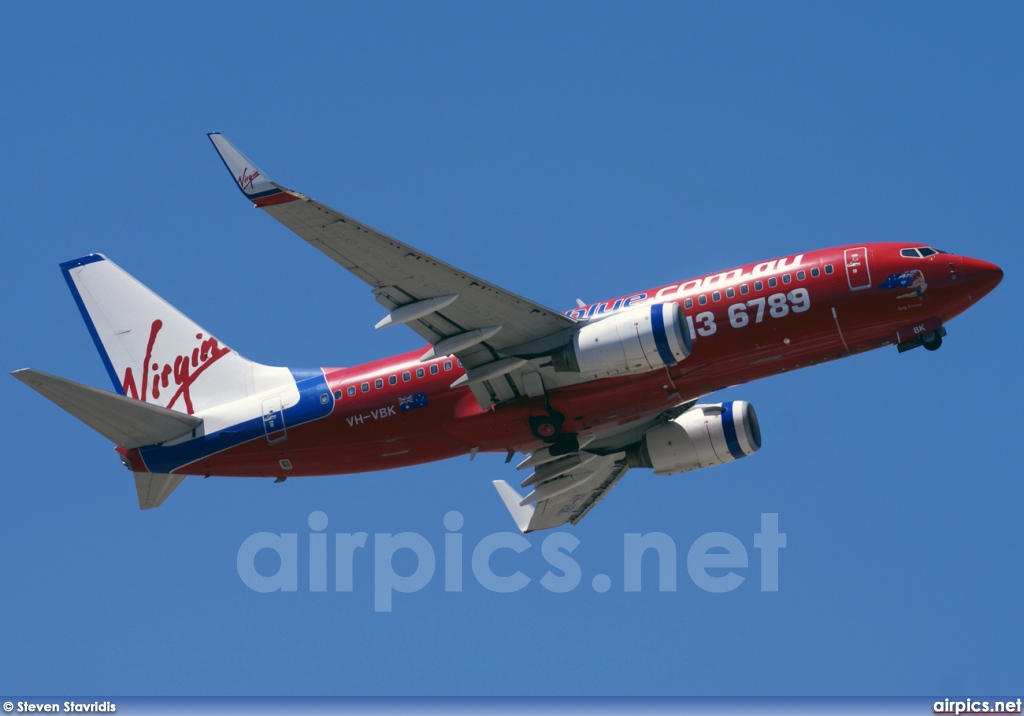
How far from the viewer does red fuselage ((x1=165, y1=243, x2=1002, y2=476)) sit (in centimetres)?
4391

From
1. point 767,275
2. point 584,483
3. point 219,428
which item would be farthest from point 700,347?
point 219,428

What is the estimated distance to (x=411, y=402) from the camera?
46344 millimetres

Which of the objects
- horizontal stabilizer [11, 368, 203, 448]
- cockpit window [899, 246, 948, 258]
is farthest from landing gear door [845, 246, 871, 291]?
horizontal stabilizer [11, 368, 203, 448]

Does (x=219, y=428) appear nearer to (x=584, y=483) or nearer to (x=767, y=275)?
(x=584, y=483)

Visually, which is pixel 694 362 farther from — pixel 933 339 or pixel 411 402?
pixel 411 402

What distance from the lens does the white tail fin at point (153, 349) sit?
163ft

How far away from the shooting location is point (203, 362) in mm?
50656

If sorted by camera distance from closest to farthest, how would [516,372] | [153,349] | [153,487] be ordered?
[516,372]
[153,487]
[153,349]

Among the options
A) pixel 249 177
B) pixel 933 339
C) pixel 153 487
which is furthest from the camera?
pixel 153 487

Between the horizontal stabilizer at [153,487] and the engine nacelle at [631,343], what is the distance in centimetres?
1452

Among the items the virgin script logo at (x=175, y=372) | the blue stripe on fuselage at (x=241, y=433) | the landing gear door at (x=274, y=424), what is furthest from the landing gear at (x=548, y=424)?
the virgin script logo at (x=175, y=372)

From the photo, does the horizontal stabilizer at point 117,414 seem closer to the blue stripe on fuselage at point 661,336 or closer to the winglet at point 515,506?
the winglet at point 515,506

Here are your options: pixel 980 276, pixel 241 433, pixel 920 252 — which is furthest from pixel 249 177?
pixel 980 276

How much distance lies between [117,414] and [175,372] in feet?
14.8
